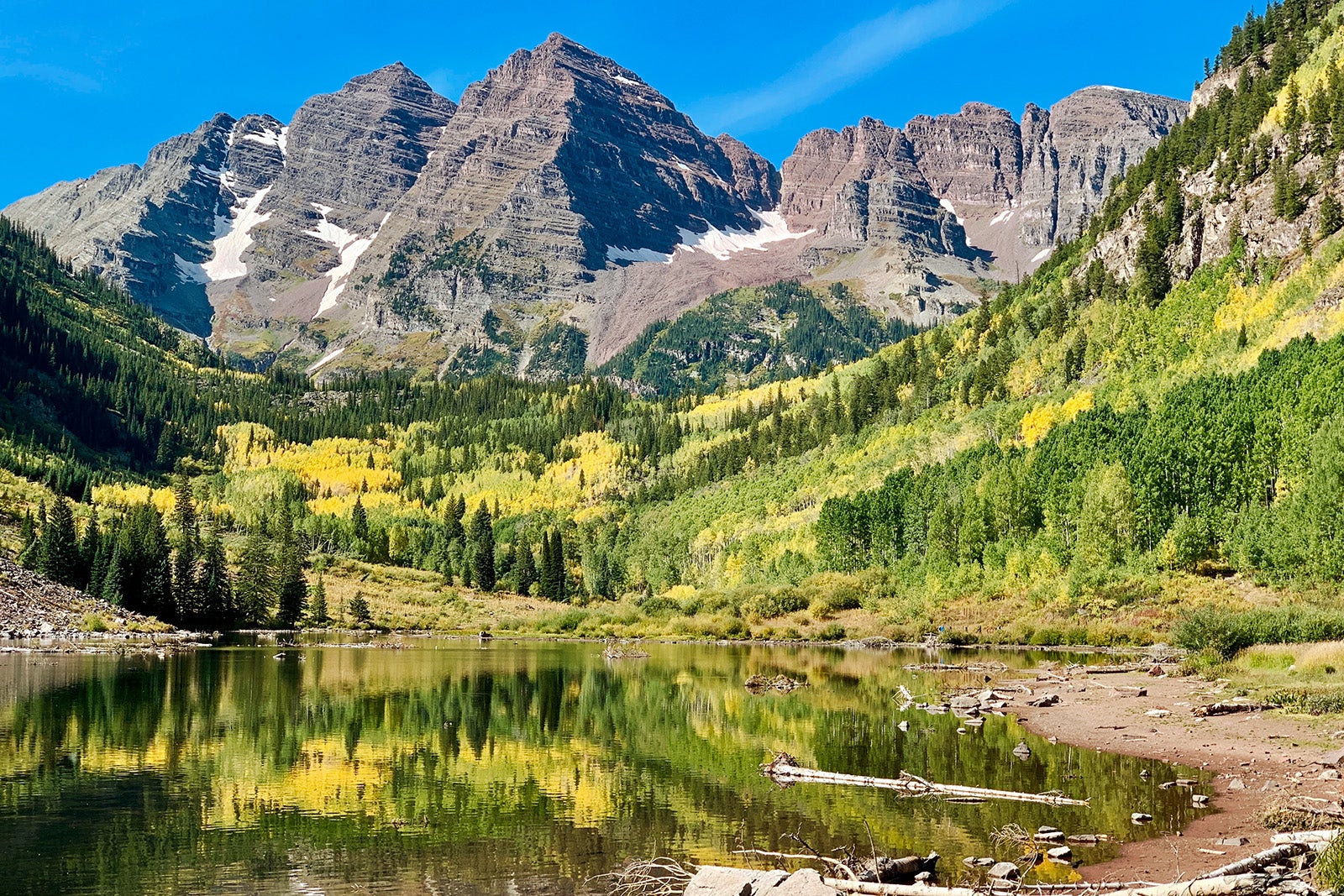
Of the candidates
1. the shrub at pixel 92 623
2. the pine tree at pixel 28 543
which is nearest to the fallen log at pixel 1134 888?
the shrub at pixel 92 623

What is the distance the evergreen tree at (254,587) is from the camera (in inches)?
5753

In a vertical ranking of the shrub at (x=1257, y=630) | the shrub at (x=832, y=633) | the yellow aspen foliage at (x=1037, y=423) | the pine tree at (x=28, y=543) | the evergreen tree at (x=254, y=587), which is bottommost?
the shrub at (x=832, y=633)

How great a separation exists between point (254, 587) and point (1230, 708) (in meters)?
131

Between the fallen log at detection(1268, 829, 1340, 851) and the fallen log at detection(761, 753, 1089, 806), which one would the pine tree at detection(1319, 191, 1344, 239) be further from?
the fallen log at detection(1268, 829, 1340, 851)

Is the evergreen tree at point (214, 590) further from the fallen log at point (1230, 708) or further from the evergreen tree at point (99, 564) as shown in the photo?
the fallen log at point (1230, 708)

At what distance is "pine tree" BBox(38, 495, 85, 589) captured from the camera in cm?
12350

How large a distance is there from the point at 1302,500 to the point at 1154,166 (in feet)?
380

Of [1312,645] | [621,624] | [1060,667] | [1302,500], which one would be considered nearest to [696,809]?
[1312,645]

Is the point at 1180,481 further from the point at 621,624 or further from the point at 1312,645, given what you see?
the point at 621,624

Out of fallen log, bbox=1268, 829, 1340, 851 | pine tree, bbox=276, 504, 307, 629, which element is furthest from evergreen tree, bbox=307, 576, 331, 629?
fallen log, bbox=1268, 829, 1340, 851

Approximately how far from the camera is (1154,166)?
17912 cm

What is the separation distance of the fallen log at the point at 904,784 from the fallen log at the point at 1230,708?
1595cm

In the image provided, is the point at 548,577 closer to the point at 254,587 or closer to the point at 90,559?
the point at 254,587

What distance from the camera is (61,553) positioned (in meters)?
125
